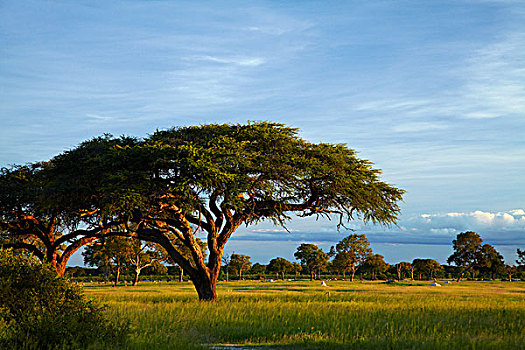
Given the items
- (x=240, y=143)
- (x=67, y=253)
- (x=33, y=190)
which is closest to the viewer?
(x=240, y=143)

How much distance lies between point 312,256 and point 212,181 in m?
97.9

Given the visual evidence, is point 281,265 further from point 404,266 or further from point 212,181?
point 212,181

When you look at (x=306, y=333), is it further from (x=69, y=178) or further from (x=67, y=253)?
(x=67, y=253)

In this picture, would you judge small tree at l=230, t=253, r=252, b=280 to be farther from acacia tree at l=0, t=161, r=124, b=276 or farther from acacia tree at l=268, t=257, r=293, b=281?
acacia tree at l=0, t=161, r=124, b=276

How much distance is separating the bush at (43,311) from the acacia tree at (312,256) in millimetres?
109067

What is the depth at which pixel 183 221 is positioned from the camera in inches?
1233

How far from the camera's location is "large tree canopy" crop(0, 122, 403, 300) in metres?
27.2

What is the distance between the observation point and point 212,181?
27.3 m

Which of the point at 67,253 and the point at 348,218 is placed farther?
the point at 67,253

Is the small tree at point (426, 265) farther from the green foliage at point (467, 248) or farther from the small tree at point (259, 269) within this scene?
the small tree at point (259, 269)

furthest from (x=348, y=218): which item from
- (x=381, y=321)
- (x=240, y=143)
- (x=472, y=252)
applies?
(x=472, y=252)

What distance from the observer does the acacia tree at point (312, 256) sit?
394ft

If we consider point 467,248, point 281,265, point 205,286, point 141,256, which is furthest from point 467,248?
point 205,286

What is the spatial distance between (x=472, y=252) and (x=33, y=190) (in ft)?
311
